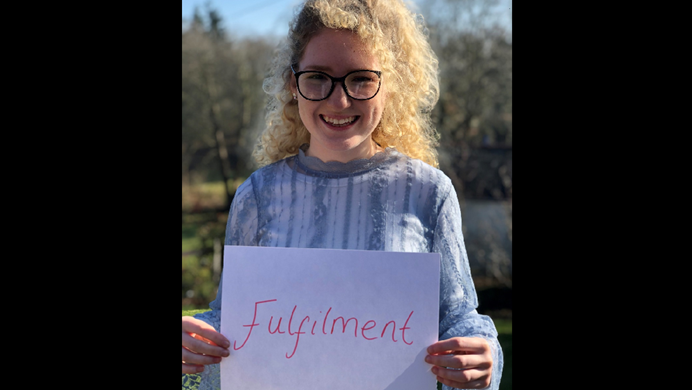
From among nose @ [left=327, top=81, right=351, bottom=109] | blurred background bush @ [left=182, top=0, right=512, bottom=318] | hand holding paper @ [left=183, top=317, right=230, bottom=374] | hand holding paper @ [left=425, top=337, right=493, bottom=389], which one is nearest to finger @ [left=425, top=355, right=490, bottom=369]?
hand holding paper @ [left=425, top=337, right=493, bottom=389]

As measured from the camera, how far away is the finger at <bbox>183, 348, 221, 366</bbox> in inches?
37.2

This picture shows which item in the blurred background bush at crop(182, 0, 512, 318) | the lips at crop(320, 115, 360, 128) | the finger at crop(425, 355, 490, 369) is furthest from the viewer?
the blurred background bush at crop(182, 0, 512, 318)

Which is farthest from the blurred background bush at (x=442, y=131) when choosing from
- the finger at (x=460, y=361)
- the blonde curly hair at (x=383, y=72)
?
the finger at (x=460, y=361)

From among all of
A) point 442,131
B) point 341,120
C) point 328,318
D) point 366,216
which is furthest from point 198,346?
point 442,131

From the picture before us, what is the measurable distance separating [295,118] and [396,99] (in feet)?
0.85

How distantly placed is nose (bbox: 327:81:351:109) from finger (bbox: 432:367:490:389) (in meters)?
0.55

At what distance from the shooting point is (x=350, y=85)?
39.6 inches

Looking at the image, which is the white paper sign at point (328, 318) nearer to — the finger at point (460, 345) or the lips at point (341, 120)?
the finger at point (460, 345)

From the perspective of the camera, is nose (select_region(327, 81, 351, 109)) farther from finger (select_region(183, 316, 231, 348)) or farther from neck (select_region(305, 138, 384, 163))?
finger (select_region(183, 316, 231, 348))

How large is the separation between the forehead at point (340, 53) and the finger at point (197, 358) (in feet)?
2.03

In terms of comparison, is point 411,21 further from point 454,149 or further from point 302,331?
point 454,149

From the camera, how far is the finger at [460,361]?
0.91m

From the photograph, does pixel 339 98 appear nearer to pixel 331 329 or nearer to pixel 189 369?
pixel 331 329
